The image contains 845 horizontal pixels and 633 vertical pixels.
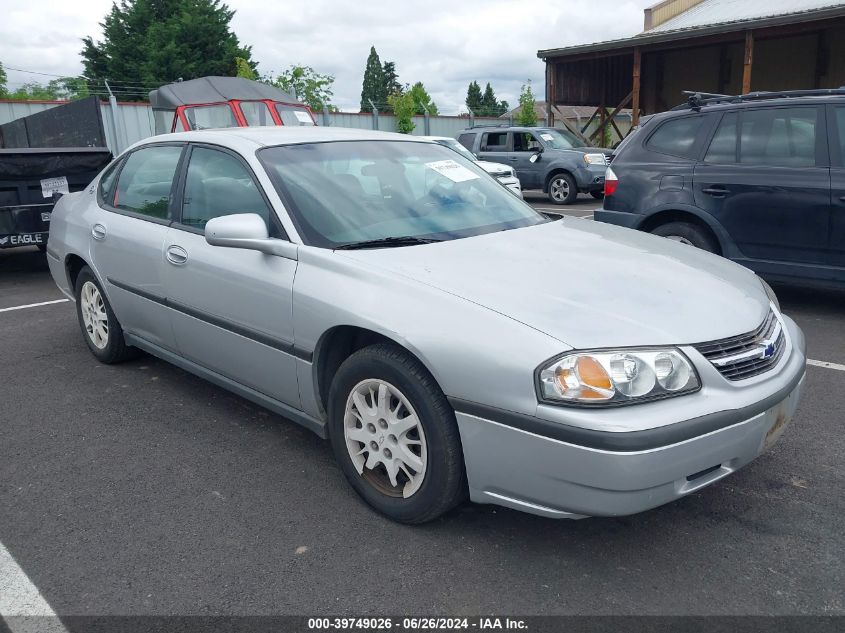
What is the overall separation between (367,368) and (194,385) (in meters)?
2.08

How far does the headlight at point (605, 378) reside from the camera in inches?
92.5

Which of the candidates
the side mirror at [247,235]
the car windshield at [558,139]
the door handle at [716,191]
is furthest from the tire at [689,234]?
the car windshield at [558,139]

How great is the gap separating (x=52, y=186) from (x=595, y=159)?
405 inches

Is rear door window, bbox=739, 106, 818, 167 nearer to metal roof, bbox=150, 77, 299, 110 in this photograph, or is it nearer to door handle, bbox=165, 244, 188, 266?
door handle, bbox=165, 244, 188, 266

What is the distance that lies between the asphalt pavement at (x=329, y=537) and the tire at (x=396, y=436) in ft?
0.44

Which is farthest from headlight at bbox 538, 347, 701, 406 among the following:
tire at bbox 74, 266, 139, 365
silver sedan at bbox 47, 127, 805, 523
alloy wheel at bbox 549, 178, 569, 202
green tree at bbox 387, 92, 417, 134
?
green tree at bbox 387, 92, 417, 134

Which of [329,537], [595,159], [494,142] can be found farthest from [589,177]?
[329,537]

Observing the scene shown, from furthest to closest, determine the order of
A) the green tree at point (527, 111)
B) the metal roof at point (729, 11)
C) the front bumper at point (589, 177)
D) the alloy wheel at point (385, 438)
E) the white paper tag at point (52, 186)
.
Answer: the green tree at point (527, 111) → the metal roof at point (729, 11) → the front bumper at point (589, 177) → the white paper tag at point (52, 186) → the alloy wheel at point (385, 438)

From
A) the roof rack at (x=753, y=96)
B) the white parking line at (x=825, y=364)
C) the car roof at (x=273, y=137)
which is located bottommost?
the white parking line at (x=825, y=364)

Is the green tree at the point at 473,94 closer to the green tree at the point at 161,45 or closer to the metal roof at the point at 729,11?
the green tree at the point at 161,45

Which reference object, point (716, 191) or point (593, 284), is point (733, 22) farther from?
point (593, 284)

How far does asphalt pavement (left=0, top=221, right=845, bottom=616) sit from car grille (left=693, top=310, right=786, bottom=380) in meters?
0.63

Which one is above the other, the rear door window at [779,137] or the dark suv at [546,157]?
the rear door window at [779,137]

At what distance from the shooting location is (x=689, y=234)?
620 cm
